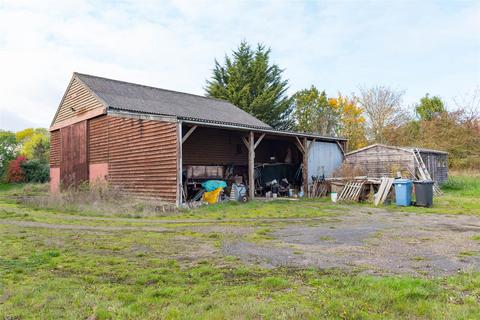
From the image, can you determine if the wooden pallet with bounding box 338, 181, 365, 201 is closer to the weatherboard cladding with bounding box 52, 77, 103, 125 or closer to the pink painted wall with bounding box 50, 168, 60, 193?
the weatherboard cladding with bounding box 52, 77, 103, 125

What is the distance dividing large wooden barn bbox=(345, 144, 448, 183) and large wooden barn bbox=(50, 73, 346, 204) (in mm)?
1502

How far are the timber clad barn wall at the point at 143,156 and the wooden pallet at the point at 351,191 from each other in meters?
7.68

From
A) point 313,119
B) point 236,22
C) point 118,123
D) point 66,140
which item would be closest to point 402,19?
point 236,22

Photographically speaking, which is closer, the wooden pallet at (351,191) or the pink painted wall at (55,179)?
the wooden pallet at (351,191)

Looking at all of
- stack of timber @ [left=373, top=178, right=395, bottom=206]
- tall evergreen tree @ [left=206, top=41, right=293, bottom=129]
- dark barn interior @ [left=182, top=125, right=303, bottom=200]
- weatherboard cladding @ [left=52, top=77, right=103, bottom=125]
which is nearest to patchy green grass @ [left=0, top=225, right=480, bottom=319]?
stack of timber @ [left=373, top=178, right=395, bottom=206]

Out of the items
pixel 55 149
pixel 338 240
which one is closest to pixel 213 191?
pixel 338 240

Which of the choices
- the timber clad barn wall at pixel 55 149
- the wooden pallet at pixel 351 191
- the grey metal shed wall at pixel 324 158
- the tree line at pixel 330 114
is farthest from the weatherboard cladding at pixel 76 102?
the tree line at pixel 330 114

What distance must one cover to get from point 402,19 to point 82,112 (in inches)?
629

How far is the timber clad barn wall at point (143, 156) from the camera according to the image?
13461 mm

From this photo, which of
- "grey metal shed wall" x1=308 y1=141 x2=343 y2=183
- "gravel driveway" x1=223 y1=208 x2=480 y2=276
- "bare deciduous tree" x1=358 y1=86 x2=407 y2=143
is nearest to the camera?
"gravel driveway" x1=223 y1=208 x2=480 y2=276

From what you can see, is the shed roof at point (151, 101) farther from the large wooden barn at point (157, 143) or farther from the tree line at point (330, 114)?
the tree line at point (330, 114)

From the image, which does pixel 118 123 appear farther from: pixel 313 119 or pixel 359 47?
pixel 313 119

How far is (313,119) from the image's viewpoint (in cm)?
3581

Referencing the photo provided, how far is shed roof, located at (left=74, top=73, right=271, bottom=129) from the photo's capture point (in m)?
16.7
